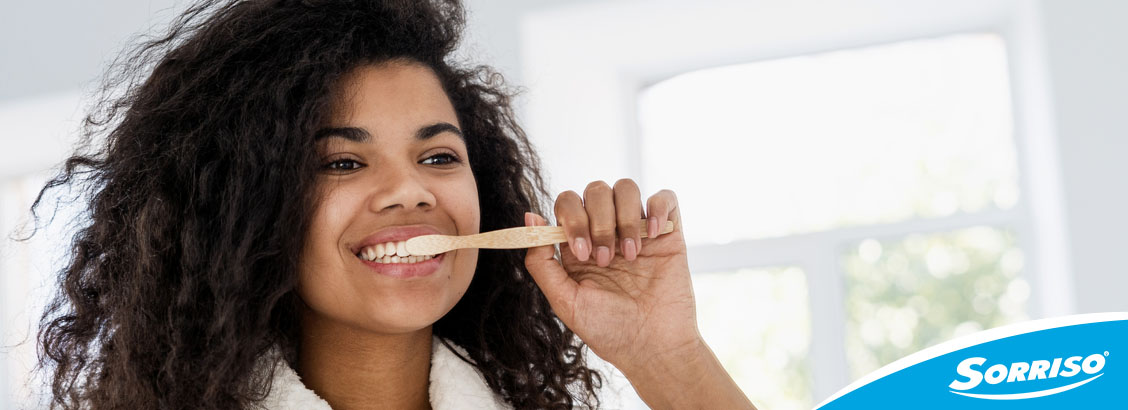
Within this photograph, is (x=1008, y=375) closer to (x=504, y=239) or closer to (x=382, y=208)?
(x=504, y=239)

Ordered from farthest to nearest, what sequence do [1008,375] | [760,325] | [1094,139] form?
[760,325] < [1094,139] < [1008,375]

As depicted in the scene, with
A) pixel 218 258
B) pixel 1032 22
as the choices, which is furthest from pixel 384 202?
pixel 1032 22

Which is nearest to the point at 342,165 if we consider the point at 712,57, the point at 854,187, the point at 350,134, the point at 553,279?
the point at 350,134

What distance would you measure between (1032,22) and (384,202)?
1765 mm

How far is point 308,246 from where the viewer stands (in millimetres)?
1098

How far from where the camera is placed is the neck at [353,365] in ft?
3.74

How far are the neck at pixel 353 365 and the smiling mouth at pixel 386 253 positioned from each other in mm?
100

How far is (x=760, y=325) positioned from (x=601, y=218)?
6.12ft

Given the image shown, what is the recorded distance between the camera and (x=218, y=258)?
1085 mm

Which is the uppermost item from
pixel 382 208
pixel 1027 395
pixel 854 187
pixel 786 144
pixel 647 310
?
pixel 786 144

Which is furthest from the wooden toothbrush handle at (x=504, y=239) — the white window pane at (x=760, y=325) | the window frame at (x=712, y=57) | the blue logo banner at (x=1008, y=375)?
the white window pane at (x=760, y=325)

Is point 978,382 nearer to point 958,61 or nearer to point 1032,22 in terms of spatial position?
point 1032,22

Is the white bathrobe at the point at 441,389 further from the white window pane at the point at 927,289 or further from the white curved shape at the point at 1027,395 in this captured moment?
the white window pane at the point at 927,289

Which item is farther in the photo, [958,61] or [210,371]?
[958,61]
